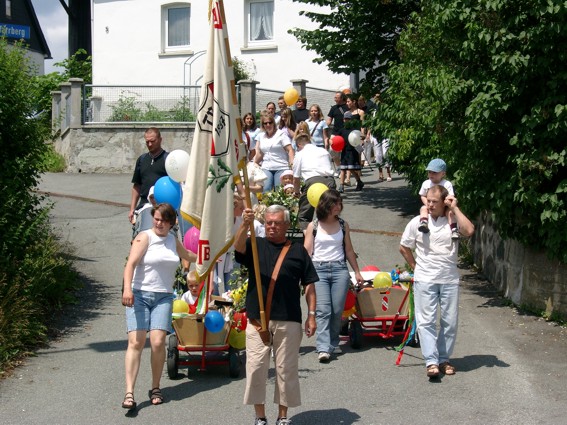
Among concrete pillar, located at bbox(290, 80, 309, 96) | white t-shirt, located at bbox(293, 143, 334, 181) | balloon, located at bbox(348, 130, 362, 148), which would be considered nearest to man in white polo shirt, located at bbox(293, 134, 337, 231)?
white t-shirt, located at bbox(293, 143, 334, 181)

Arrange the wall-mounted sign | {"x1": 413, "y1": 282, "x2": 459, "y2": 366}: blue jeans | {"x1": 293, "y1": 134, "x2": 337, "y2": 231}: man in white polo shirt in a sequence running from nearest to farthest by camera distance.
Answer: {"x1": 413, "y1": 282, "x2": 459, "y2": 366}: blue jeans
{"x1": 293, "y1": 134, "x2": 337, "y2": 231}: man in white polo shirt
the wall-mounted sign

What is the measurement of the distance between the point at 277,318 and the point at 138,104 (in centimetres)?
1865

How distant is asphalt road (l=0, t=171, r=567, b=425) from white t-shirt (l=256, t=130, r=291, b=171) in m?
4.33

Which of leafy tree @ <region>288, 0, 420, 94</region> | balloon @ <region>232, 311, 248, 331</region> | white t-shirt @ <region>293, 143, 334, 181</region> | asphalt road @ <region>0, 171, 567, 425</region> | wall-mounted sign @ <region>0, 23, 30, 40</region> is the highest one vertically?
wall-mounted sign @ <region>0, 23, 30, 40</region>

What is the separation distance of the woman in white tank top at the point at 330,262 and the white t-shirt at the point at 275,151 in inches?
246

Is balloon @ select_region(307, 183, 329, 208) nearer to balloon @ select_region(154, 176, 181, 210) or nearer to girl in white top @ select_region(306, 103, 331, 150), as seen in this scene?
balloon @ select_region(154, 176, 181, 210)

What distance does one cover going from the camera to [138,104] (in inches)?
984

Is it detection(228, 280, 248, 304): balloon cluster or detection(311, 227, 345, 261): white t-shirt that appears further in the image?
detection(311, 227, 345, 261): white t-shirt

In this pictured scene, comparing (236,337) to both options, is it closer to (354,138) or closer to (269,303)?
(269,303)

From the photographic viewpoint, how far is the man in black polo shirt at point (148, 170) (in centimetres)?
1150

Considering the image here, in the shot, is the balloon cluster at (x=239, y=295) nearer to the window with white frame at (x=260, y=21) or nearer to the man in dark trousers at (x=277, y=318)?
Result: the man in dark trousers at (x=277, y=318)

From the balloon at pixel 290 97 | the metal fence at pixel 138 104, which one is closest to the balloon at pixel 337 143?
the balloon at pixel 290 97

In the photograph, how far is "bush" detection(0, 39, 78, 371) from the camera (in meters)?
10.2

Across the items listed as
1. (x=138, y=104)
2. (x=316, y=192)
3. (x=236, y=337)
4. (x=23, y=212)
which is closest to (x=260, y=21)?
(x=138, y=104)
